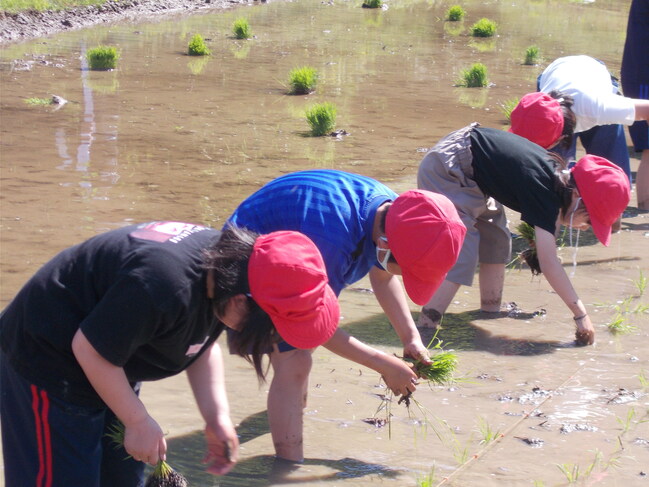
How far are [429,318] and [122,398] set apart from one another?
8.54ft

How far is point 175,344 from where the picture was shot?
7.55 ft

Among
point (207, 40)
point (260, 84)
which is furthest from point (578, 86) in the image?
point (207, 40)

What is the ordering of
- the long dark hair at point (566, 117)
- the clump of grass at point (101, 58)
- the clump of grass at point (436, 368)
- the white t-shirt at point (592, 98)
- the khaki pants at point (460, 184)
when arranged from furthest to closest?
the clump of grass at point (101, 58)
the white t-shirt at point (592, 98)
the long dark hair at point (566, 117)
the khaki pants at point (460, 184)
the clump of grass at point (436, 368)

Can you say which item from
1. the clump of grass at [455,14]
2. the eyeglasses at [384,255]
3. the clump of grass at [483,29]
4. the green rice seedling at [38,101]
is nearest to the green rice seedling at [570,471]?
the eyeglasses at [384,255]

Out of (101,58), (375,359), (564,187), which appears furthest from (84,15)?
(375,359)

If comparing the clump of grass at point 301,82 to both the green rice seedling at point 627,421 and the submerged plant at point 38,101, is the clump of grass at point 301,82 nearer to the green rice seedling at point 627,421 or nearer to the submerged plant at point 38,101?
the submerged plant at point 38,101

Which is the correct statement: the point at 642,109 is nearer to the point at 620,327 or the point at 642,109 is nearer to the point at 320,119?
the point at 620,327

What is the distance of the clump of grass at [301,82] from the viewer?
1070cm

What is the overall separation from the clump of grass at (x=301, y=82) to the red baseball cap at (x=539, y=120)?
20.4 ft

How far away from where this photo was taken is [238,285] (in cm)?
215

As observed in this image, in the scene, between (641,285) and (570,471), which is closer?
(570,471)

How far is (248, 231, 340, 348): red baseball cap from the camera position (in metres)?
2.11

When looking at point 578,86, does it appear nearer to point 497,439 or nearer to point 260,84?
point 497,439

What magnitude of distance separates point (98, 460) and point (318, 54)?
12329mm
